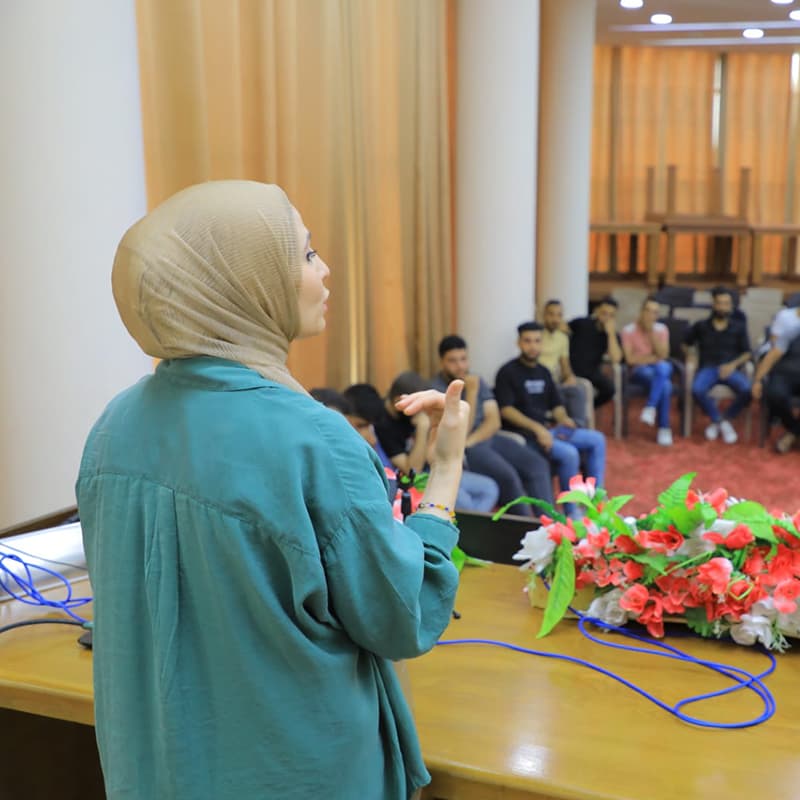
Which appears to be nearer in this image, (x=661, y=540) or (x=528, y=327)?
(x=661, y=540)

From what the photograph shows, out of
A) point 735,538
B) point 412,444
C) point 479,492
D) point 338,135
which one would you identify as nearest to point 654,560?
point 735,538

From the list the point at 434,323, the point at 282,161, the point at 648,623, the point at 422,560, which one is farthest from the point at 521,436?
the point at 422,560

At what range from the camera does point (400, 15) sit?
219 inches

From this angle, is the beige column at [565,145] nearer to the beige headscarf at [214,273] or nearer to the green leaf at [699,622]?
the green leaf at [699,622]

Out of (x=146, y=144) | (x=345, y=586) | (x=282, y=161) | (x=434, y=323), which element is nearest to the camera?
(x=345, y=586)

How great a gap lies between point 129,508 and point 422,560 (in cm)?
35

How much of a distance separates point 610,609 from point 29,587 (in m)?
1.16

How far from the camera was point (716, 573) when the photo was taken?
189 centimetres

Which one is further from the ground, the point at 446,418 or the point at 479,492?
the point at 446,418

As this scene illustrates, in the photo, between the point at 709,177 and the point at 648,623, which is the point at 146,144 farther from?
the point at 709,177

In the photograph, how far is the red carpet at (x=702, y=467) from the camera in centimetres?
610

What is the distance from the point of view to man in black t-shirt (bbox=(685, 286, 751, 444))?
7.35 meters

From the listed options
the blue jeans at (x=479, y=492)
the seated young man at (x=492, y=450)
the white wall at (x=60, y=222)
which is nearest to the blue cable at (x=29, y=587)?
the white wall at (x=60, y=222)

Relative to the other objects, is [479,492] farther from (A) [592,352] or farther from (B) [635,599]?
(B) [635,599]
